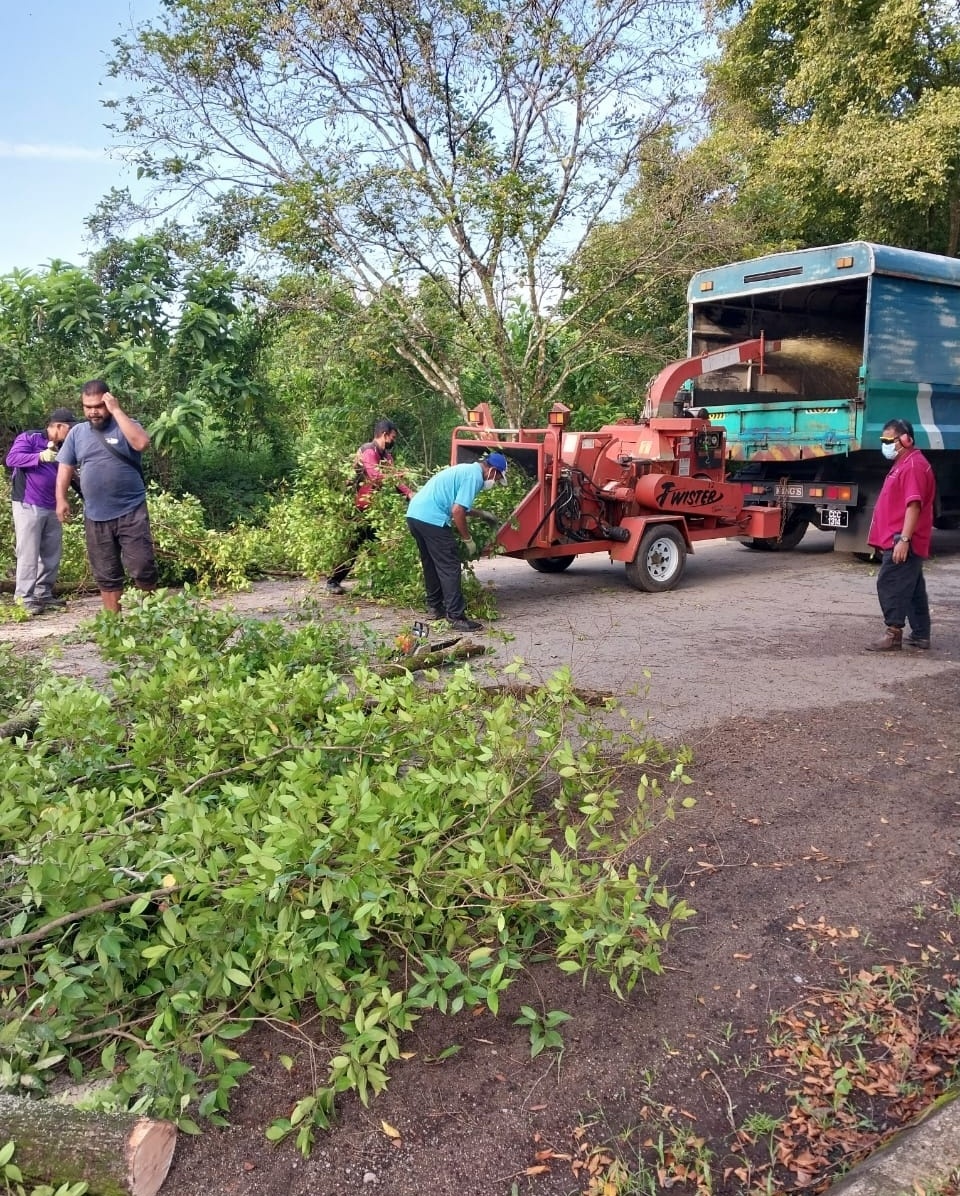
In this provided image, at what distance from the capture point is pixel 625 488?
9242mm

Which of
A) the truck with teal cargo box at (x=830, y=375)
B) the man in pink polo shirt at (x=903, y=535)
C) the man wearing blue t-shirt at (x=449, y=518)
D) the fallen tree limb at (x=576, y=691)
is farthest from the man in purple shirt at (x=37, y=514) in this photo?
the man in pink polo shirt at (x=903, y=535)

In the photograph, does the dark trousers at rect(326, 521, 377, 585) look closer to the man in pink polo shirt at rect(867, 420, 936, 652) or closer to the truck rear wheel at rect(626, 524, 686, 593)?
the truck rear wheel at rect(626, 524, 686, 593)

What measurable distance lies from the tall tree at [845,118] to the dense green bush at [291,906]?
44.4 feet

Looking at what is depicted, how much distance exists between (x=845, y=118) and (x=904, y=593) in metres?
11.1

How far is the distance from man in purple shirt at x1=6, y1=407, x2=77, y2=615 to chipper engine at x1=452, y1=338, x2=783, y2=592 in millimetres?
3499

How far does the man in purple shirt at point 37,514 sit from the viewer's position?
27.8 feet

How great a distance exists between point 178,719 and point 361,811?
4.86 ft

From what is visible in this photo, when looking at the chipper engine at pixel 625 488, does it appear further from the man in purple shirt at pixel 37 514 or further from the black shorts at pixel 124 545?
the man in purple shirt at pixel 37 514

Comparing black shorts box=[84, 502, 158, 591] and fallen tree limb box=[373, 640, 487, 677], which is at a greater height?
black shorts box=[84, 502, 158, 591]

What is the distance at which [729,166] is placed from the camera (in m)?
14.3

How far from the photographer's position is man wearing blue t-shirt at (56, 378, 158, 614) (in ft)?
22.9

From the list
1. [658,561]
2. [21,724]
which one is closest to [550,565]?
[658,561]

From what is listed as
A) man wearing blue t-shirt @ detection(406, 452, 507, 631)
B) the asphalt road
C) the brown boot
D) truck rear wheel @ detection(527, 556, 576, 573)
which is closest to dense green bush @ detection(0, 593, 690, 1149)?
the asphalt road

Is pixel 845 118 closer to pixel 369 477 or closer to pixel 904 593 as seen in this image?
pixel 369 477
